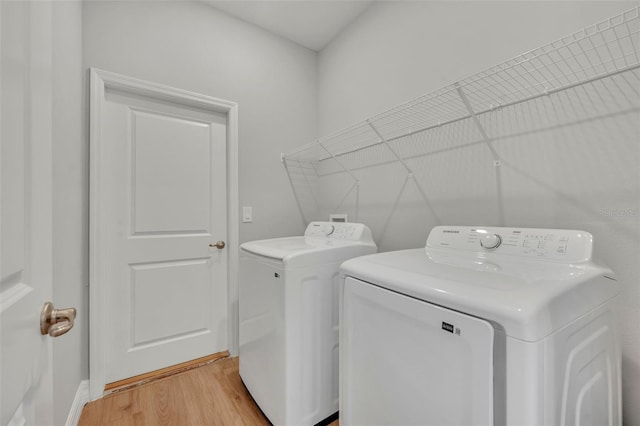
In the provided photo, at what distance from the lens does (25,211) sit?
0.49 meters

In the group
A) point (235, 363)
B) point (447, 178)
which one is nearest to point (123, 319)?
point (235, 363)

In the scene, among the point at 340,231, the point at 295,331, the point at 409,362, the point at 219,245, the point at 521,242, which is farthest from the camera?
the point at 219,245

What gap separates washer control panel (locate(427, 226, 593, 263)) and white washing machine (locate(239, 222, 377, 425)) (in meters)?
0.56

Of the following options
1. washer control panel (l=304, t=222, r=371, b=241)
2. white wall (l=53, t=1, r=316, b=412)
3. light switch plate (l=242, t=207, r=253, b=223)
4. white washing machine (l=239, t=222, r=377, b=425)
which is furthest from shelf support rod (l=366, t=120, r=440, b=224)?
light switch plate (l=242, t=207, r=253, b=223)

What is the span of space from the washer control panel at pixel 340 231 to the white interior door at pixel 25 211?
1443 millimetres

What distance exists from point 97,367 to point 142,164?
133 cm

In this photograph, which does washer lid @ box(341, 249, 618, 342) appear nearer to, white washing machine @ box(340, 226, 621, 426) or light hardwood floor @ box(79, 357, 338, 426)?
white washing machine @ box(340, 226, 621, 426)

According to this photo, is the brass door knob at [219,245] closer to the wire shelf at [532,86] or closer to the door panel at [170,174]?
the door panel at [170,174]

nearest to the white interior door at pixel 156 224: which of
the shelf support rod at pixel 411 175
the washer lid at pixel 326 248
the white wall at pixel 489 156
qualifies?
the washer lid at pixel 326 248

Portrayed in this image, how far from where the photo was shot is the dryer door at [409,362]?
26.5 inches

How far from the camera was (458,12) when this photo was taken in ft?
4.89

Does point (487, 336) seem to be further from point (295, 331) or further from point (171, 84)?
point (171, 84)

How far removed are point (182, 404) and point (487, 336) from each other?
1.77 metres

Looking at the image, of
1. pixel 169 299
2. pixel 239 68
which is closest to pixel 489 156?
pixel 239 68
